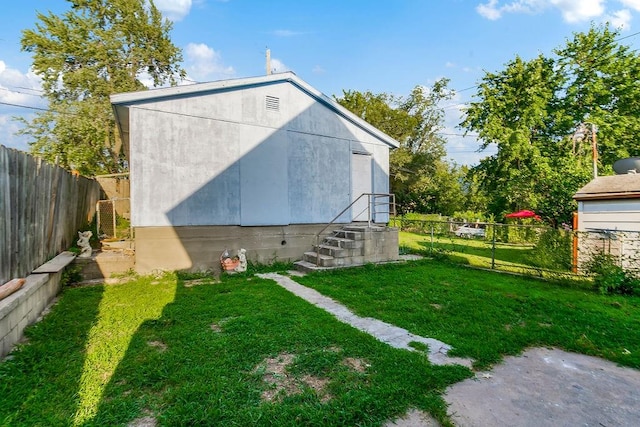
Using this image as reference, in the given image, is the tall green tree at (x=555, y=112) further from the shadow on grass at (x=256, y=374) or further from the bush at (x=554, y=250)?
the shadow on grass at (x=256, y=374)

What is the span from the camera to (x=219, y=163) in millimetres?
7703

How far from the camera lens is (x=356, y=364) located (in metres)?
3.22

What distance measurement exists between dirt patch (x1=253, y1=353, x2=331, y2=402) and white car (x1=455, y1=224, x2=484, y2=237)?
17.2m

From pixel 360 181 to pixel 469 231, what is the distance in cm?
1187

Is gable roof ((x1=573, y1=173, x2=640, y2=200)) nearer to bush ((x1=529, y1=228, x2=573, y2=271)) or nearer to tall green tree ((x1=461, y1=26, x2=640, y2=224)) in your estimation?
bush ((x1=529, y1=228, x2=573, y2=271))

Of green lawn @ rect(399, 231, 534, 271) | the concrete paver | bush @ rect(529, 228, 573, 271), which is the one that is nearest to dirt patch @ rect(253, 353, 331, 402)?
the concrete paver

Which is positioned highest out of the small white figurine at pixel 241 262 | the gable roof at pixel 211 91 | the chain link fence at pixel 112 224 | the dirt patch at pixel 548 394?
the gable roof at pixel 211 91

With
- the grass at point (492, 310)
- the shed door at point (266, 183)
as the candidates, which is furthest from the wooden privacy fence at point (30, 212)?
the grass at point (492, 310)

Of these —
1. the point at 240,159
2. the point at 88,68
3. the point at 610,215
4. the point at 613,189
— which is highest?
the point at 88,68

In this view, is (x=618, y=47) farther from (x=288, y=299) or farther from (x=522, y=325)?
(x=288, y=299)

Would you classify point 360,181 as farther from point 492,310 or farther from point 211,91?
point 492,310

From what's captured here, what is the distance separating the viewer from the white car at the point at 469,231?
58.8 feet

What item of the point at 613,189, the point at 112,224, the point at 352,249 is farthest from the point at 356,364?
the point at 112,224

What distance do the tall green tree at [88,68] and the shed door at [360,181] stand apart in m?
15.8
